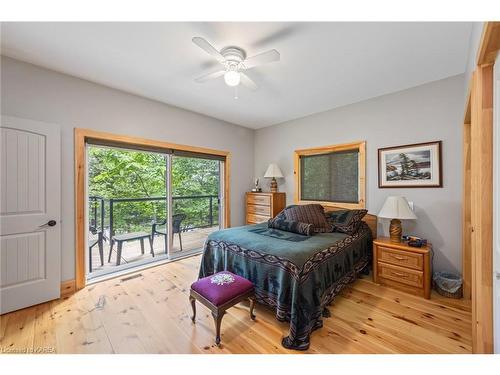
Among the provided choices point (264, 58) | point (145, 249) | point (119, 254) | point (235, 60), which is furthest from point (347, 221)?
point (119, 254)

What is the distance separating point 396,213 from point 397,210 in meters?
0.04

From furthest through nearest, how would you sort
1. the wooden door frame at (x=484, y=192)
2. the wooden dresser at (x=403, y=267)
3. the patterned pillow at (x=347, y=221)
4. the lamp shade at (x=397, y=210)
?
the patterned pillow at (x=347, y=221) → the lamp shade at (x=397, y=210) → the wooden dresser at (x=403, y=267) → the wooden door frame at (x=484, y=192)

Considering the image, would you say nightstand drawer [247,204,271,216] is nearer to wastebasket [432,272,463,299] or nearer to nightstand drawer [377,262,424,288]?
nightstand drawer [377,262,424,288]

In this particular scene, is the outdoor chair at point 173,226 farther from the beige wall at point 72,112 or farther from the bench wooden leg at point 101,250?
the beige wall at point 72,112

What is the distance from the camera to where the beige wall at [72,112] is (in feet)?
7.17

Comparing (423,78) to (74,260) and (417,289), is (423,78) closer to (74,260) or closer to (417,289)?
(417,289)

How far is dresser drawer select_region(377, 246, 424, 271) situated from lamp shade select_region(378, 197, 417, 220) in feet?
1.32

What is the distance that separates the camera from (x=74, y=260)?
8.25 feet

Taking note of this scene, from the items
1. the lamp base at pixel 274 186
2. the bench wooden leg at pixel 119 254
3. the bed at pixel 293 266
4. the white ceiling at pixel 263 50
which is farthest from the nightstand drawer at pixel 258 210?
the bench wooden leg at pixel 119 254

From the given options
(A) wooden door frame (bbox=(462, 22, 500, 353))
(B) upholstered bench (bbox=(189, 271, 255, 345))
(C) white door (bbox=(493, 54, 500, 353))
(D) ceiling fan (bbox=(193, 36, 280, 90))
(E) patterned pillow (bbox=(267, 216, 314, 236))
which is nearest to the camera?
(C) white door (bbox=(493, 54, 500, 353))

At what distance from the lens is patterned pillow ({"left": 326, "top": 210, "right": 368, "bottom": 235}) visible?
274 centimetres

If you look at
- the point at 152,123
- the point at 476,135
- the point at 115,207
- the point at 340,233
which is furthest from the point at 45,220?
the point at 476,135

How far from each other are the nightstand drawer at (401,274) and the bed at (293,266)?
241mm

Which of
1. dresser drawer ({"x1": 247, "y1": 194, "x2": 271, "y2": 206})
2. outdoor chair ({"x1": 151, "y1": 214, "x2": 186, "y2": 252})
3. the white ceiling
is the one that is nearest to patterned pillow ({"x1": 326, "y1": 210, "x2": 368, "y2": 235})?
dresser drawer ({"x1": 247, "y1": 194, "x2": 271, "y2": 206})
